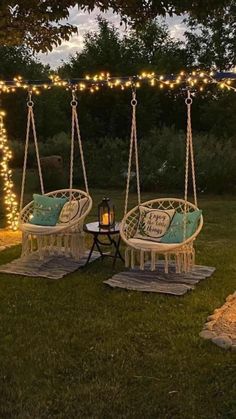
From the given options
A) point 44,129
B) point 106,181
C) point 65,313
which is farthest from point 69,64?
point 65,313

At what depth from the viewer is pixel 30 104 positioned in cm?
764

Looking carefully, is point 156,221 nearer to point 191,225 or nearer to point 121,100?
point 191,225

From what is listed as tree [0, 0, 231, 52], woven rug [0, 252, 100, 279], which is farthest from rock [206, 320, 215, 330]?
tree [0, 0, 231, 52]

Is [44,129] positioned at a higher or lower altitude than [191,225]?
higher

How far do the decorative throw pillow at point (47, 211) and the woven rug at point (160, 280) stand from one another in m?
1.46

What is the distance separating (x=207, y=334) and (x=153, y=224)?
239 centimetres

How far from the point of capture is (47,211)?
8.03m

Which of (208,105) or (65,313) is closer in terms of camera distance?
(65,313)

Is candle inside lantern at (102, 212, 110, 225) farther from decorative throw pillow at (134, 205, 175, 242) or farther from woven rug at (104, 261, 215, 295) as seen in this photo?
woven rug at (104, 261, 215, 295)

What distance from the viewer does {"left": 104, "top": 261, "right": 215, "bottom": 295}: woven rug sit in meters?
6.46

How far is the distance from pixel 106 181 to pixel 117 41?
6785mm

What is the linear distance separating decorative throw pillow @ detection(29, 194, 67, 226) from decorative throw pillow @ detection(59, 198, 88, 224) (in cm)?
7

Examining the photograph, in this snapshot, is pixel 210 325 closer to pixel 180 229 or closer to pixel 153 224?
pixel 180 229

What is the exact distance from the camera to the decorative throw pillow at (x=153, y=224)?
23.6ft
